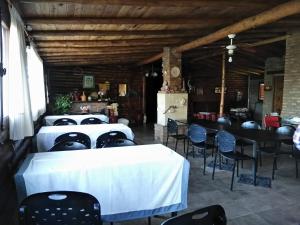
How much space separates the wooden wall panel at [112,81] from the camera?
10.2m

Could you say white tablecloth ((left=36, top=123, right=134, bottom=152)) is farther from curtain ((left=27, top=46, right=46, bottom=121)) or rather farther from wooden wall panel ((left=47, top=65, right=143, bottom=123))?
wooden wall panel ((left=47, top=65, right=143, bottom=123))

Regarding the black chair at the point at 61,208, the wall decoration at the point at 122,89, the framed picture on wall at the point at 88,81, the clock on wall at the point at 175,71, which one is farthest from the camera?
the wall decoration at the point at 122,89

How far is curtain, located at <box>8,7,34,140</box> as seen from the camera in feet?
9.37

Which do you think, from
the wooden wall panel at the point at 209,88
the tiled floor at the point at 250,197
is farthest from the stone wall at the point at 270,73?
the tiled floor at the point at 250,197

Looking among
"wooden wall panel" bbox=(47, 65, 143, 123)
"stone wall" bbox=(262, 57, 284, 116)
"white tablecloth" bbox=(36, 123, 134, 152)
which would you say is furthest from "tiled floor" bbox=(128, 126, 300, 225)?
"wooden wall panel" bbox=(47, 65, 143, 123)

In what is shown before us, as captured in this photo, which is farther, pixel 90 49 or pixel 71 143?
pixel 90 49

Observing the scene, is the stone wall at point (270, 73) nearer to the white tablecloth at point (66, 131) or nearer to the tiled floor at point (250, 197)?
the tiled floor at point (250, 197)

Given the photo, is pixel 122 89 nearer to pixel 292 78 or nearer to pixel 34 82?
pixel 34 82

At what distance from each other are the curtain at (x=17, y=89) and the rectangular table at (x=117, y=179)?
44cm

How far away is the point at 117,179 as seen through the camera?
2.43 metres

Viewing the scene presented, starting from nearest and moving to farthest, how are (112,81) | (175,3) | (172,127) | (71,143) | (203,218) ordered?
(203,218) < (71,143) < (175,3) < (172,127) < (112,81)

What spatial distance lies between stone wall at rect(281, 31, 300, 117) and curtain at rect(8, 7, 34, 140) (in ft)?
21.1

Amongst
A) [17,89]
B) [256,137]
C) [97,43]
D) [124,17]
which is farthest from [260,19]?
[17,89]

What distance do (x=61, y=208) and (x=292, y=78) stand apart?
23.2ft
